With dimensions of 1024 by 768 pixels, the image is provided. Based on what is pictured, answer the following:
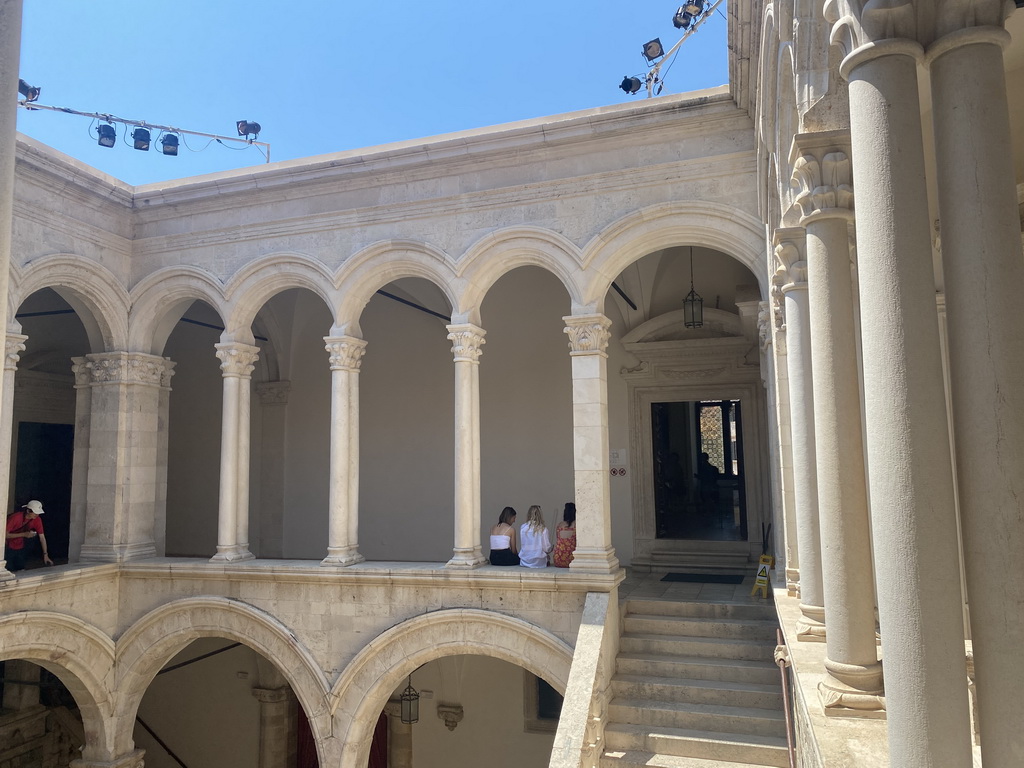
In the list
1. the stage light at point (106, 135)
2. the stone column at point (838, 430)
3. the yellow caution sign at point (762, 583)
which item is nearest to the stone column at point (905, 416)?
the stone column at point (838, 430)

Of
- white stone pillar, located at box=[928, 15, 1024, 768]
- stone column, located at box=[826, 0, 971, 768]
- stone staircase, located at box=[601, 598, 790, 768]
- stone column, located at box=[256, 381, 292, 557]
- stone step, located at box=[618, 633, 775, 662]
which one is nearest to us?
white stone pillar, located at box=[928, 15, 1024, 768]

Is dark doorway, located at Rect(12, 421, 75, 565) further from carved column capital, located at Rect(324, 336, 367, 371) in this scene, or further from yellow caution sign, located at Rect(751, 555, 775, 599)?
yellow caution sign, located at Rect(751, 555, 775, 599)

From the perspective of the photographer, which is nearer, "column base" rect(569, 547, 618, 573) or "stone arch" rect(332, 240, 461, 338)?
"column base" rect(569, 547, 618, 573)

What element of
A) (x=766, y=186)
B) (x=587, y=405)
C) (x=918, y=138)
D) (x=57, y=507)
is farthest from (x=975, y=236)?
(x=57, y=507)

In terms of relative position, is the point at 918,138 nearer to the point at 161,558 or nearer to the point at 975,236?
the point at 975,236

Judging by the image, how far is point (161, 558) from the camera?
378 inches

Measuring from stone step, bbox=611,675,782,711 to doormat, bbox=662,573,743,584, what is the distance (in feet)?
8.68

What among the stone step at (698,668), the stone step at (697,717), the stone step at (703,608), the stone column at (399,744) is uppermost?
the stone step at (703,608)

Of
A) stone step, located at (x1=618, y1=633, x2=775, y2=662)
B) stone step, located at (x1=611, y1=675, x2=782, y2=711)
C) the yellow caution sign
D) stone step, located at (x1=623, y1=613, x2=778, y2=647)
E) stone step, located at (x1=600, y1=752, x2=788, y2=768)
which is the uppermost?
the yellow caution sign

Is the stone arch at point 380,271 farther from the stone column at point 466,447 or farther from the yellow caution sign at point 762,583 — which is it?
the yellow caution sign at point 762,583

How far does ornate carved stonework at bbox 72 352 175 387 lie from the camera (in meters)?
9.78

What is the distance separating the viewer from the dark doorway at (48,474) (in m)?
13.1

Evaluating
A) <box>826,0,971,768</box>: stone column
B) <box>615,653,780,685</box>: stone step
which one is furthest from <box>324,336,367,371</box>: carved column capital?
<box>826,0,971,768</box>: stone column

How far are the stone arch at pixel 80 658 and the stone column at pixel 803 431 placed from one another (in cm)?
787
